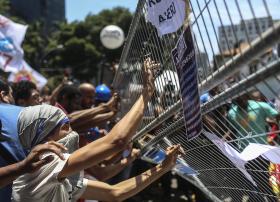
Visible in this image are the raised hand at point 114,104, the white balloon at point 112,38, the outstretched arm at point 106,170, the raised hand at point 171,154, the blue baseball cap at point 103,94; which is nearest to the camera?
the raised hand at point 171,154

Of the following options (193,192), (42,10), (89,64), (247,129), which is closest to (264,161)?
(247,129)

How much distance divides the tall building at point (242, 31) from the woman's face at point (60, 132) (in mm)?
1087

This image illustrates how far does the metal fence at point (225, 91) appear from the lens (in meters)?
1.41

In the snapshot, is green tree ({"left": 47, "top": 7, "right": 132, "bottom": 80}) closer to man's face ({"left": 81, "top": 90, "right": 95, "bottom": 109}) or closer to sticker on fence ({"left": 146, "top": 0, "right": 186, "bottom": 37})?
man's face ({"left": 81, "top": 90, "right": 95, "bottom": 109})

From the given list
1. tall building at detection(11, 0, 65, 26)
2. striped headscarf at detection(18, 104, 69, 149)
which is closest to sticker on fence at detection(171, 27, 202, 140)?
striped headscarf at detection(18, 104, 69, 149)

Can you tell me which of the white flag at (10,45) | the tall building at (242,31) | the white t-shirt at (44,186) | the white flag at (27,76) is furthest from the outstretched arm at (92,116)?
the white flag at (27,76)

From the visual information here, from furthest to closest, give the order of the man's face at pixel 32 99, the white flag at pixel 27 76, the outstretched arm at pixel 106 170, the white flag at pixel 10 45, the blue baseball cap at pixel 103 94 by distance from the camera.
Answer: the white flag at pixel 27 76, the white flag at pixel 10 45, the blue baseball cap at pixel 103 94, the man's face at pixel 32 99, the outstretched arm at pixel 106 170

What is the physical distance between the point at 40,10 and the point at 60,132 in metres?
70.6

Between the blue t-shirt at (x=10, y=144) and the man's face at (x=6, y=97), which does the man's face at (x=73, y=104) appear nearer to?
the man's face at (x=6, y=97)

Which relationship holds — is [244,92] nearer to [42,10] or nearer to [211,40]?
[211,40]

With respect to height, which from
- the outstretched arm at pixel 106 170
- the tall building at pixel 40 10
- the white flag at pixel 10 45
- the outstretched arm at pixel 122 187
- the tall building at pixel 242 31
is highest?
the tall building at pixel 40 10

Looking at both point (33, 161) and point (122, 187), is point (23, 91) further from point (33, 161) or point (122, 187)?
point (33, 161)

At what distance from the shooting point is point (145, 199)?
27.9ft

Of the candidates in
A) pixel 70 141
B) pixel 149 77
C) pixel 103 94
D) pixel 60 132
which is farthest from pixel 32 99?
pixel 149 77
